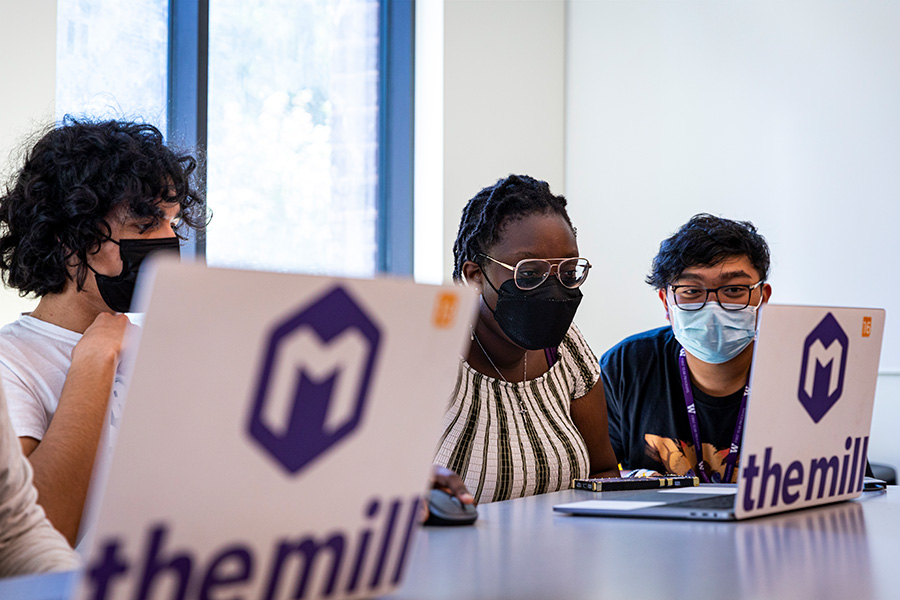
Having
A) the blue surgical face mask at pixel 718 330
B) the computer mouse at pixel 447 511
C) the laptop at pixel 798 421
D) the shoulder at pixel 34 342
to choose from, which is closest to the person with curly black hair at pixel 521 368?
the blue surgical face mask at pixel 718 330

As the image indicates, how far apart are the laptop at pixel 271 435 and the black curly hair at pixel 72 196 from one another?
103 centimetres

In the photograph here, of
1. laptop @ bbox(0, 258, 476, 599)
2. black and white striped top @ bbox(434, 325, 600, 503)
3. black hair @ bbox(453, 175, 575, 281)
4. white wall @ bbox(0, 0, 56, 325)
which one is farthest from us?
white wall @ bbox(0, 0, 56, 325)

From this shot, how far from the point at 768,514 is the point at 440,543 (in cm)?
47

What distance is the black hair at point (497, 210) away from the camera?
6.43 ft

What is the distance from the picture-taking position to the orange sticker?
2.18 ft

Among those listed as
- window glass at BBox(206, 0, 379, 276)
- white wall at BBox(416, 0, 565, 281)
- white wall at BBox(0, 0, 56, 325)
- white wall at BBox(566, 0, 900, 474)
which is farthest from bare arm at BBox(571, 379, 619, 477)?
white wall at BBox(416, 0, 565, 281)

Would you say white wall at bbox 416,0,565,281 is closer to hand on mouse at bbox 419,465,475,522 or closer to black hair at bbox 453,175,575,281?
black hair at bbox 453,175,575,281

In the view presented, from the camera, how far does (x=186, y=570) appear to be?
21.9 inches

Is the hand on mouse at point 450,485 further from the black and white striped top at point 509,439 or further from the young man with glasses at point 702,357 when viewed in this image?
the young man with glasses at point 702,357

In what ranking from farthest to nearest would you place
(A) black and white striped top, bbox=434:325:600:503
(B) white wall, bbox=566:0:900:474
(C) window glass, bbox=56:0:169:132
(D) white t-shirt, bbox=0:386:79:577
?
(B) white wall, bbox=566:0:900:474, (C) window glass, bbox=56:0:169:132, (A) black and white striped top, bbox=434:325:600:503, (D) white t-shirt, bbox=0:386:79:577

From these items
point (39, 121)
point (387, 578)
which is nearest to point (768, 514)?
point (387, 578)

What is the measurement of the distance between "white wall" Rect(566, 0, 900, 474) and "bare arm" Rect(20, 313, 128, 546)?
2.98 metres

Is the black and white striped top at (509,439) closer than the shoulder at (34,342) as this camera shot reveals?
No

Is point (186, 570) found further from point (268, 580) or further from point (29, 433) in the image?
point (29, 433)
